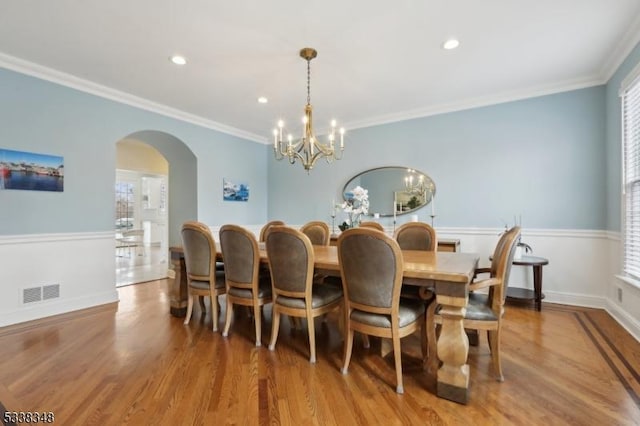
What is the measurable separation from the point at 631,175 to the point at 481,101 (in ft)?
5.89

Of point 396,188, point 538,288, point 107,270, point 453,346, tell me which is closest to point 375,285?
point 453,346

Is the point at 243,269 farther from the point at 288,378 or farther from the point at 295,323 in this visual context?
the point at 288,378

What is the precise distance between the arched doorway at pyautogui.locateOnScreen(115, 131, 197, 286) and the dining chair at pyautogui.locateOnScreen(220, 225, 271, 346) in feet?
8.44

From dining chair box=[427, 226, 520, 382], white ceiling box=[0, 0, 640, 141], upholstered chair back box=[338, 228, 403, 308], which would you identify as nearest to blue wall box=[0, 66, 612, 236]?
white ceiling box=[0, 0, 640, 141]

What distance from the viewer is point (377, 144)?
16.2ft

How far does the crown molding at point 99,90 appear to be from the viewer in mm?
3105

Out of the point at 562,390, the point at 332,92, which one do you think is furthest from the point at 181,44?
the point at 562,390

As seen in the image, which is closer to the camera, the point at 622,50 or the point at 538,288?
the point at 622,50

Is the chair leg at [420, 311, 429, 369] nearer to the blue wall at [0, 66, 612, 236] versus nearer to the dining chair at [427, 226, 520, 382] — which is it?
the dining chair at [427, 226, 520, 382]

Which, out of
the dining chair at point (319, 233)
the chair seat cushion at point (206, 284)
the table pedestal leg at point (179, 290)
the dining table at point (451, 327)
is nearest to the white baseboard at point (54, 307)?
the table pedestal leg at point (179, 290)

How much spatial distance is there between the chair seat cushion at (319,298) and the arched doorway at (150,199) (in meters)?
3.12

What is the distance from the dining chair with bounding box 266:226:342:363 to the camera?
2.28 m

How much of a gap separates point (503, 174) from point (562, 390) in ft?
9.11

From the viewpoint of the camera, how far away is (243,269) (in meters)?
2.66
